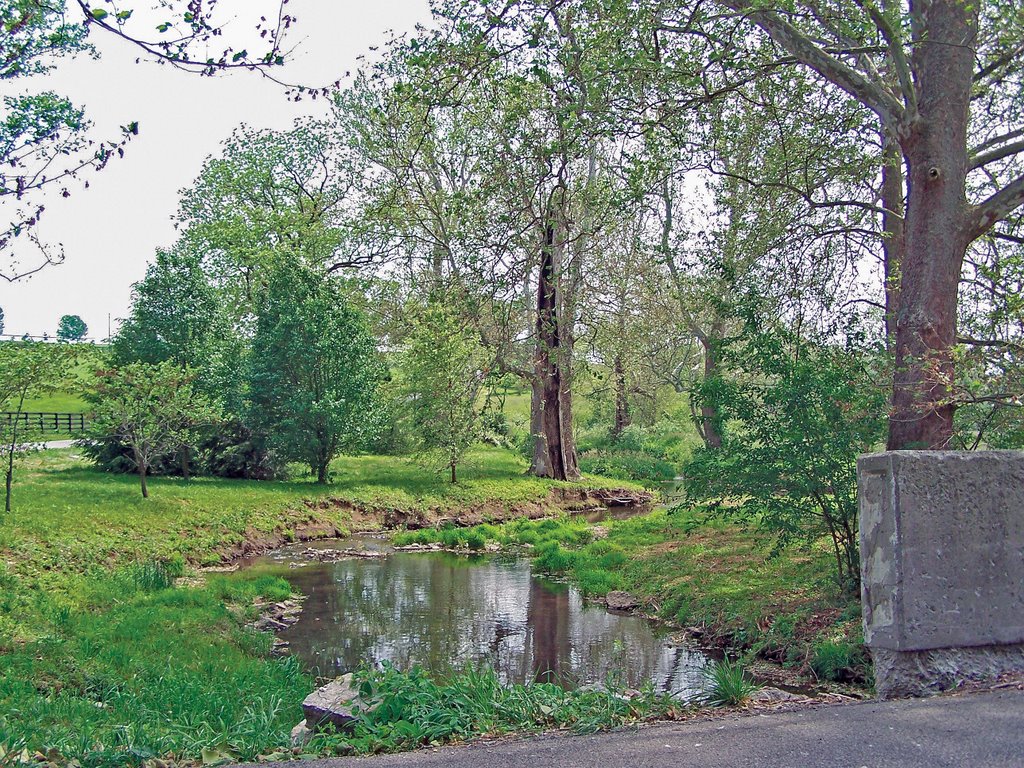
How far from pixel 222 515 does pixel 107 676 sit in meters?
11.4

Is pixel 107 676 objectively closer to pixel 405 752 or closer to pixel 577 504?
pixel 405 752

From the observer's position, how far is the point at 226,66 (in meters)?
6.55

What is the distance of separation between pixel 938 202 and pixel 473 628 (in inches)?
331

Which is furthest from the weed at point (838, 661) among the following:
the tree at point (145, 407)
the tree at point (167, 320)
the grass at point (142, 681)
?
the tree at point (167, 320)

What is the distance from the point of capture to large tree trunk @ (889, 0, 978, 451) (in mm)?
9477

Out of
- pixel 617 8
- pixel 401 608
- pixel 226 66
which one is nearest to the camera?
pixel 226 66

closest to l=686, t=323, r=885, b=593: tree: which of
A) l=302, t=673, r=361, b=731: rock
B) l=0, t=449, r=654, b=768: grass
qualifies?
l=0, t=449, r=654, b=768: grass

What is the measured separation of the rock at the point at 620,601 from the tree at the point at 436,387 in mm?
9615

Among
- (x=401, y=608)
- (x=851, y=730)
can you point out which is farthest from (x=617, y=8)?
(x=401, y=608)

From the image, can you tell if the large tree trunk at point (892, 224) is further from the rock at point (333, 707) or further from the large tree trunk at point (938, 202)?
the rock at point (333, 707)

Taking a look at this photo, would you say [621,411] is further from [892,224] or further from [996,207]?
[996,207]

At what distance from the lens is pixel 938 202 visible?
9.59 m

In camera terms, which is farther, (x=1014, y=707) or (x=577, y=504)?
(x=577, y=504)

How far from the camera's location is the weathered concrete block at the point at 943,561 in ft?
20.7
